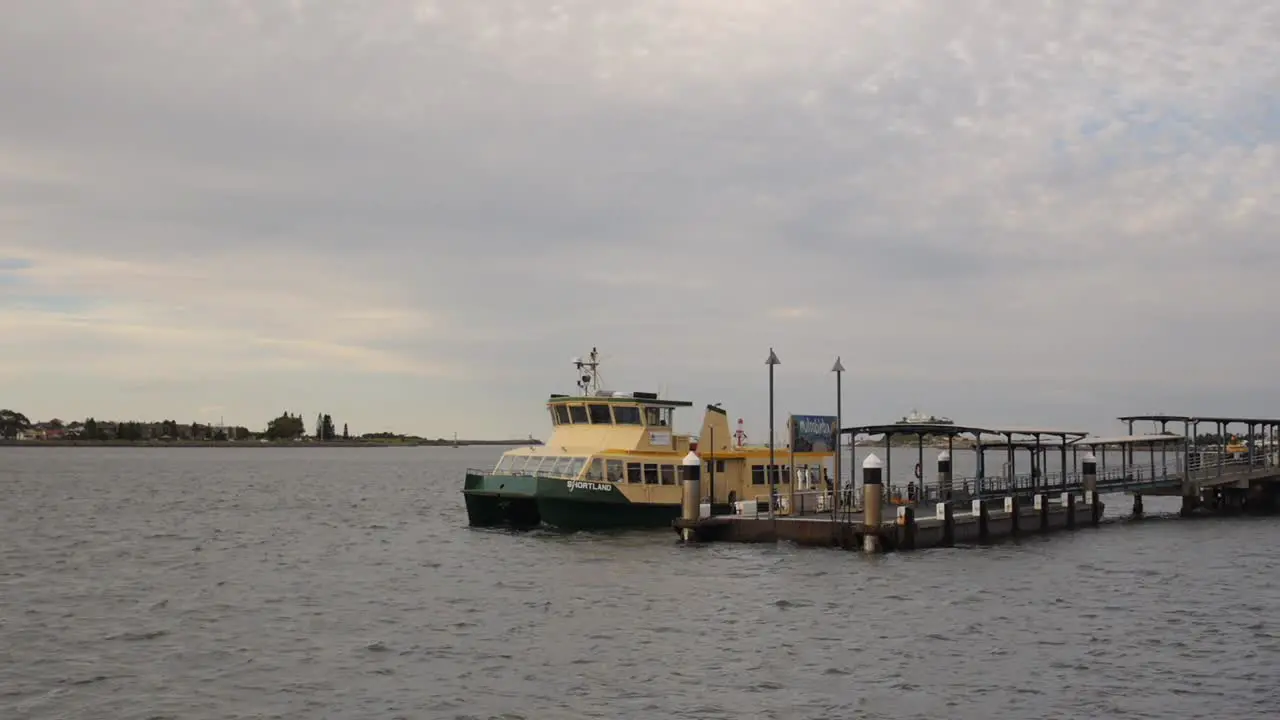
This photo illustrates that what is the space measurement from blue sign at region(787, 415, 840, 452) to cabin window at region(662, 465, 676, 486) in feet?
16.3

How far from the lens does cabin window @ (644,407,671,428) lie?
4403 cm

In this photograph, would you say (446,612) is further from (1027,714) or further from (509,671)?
(1027,714)

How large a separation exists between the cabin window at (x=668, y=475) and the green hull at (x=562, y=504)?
3.54 ft

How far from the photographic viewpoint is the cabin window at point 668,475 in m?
43.5

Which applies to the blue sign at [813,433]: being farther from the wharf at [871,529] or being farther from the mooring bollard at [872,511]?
the mooring bollard at [872,511]

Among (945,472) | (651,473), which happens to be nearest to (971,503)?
(945,472)

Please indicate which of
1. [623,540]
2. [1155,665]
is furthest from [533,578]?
[1155,665]

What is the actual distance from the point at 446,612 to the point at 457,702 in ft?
27.8

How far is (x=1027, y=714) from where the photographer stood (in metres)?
18.3

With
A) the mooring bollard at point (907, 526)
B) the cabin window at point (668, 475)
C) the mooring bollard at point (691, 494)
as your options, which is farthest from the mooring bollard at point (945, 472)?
the mooring bollard at point (691, 494)

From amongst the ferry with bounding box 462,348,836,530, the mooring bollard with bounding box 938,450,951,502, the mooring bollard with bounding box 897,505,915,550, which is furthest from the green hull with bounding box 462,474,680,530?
the mooring bollard with bounding box 938,450,951,502

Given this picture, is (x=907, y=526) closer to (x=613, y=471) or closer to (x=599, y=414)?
(x=613, y=471)

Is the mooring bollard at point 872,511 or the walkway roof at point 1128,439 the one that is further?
the walkway roof at point 1128,439

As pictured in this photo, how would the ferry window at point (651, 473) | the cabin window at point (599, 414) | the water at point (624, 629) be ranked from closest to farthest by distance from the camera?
1. the water at point (624, 629)
2. the ferry window at point (651, 473)
3. the cabin window at point (599, 414)
